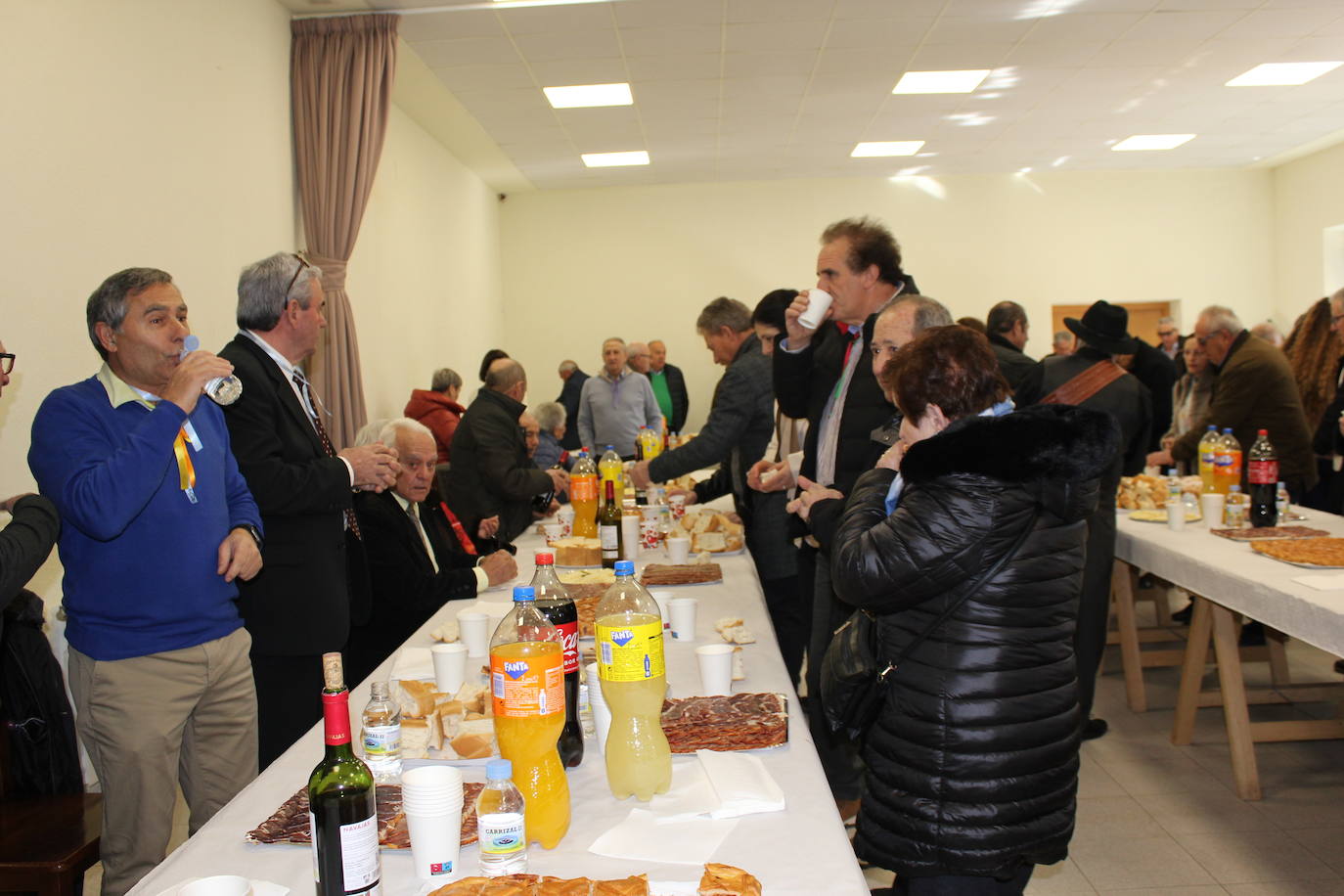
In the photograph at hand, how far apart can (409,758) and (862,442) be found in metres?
1.45

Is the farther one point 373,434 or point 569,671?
point 373,434

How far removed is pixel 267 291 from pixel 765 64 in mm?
4708

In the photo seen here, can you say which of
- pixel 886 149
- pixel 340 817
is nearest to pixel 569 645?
pixel 340 817

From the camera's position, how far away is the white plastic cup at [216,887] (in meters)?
1.06

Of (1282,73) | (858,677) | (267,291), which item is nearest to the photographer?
(858,677)

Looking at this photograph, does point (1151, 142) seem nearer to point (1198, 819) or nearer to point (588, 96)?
point (588, 96)

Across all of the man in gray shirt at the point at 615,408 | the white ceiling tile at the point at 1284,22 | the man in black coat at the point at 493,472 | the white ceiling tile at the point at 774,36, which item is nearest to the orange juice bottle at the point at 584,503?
the man in black coat at the point at 493,472

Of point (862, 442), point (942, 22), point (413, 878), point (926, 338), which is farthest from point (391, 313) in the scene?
point (413, 878)

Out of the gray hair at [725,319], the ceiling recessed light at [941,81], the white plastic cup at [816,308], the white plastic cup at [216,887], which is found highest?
the ceiling recessed light at [941,81]

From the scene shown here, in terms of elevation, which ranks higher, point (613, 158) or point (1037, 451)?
point (613, 158)

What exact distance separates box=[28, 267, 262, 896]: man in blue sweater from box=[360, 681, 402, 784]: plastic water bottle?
0.78 m

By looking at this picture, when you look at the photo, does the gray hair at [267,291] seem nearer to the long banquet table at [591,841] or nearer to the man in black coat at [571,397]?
the long banquet table at [591,841]

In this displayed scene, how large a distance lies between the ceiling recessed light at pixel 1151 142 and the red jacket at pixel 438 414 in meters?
6.84

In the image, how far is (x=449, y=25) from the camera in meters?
5.50
